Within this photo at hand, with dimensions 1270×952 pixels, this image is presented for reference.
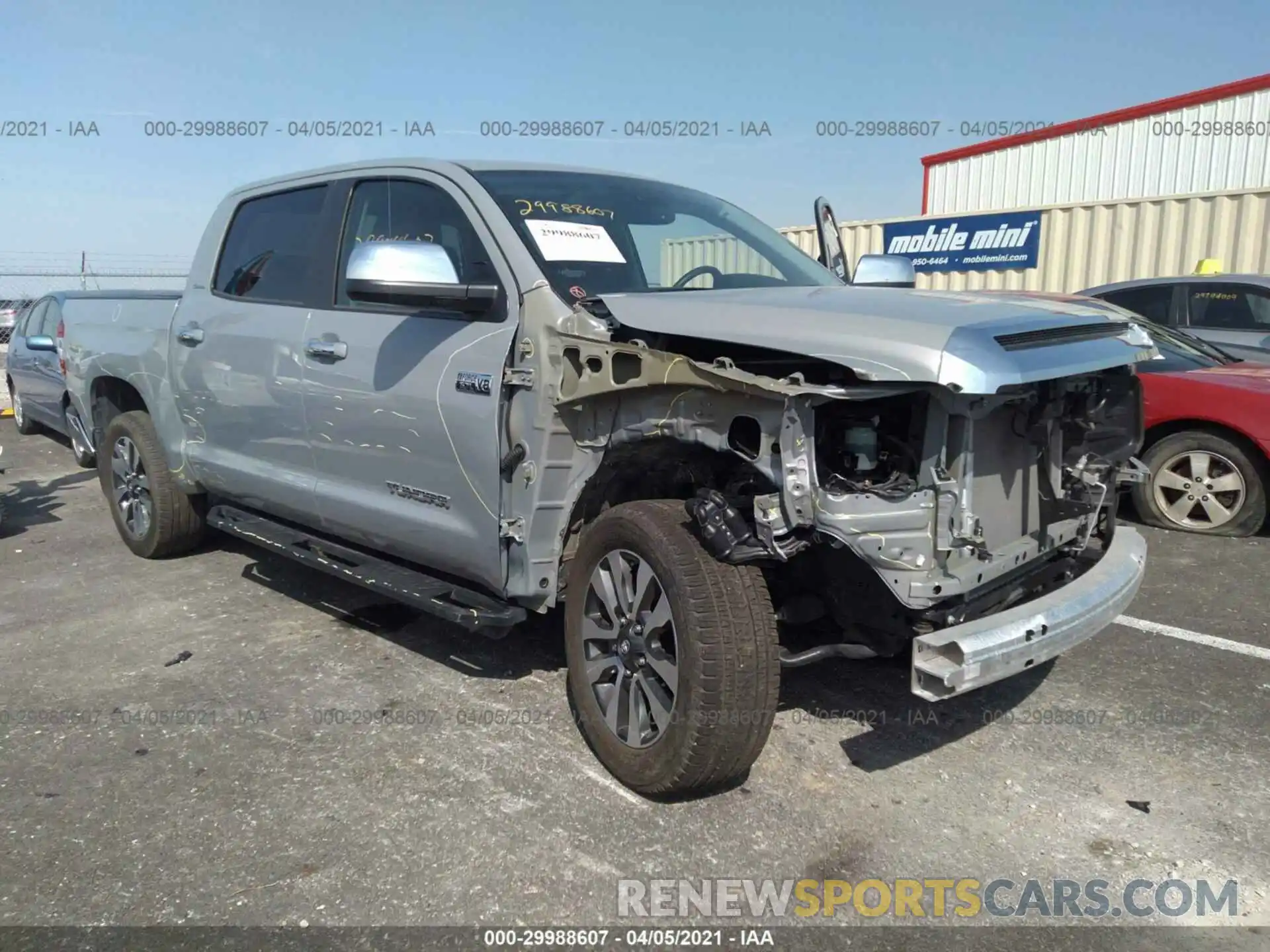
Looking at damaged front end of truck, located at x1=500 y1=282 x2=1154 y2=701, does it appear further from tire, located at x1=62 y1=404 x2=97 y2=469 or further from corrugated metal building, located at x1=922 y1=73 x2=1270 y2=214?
corrugated metal building, located at x1=922 y1=73 x2=1270 y2=214

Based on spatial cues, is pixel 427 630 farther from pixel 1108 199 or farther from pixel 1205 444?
pixel 1108 199

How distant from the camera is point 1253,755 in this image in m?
3.23

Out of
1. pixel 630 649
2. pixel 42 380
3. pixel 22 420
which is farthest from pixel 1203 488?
pixel 22 420

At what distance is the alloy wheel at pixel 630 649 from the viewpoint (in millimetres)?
2869

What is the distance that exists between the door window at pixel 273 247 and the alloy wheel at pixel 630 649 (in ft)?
6.92

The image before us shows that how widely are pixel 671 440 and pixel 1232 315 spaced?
243 inches

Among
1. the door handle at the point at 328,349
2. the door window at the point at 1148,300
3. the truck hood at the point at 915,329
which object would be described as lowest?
the door handle at the point at 328,349

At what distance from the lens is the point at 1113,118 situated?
1473 centimetres

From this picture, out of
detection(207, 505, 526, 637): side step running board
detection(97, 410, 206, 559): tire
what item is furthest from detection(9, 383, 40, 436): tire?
detection(207, 505, 526, 637): side step running board

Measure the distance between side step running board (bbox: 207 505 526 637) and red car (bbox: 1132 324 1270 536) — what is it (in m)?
4.50

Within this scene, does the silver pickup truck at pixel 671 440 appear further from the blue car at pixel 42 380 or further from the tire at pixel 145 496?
the blue car at pixel 42 380

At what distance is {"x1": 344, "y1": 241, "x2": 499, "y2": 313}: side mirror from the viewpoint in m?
3.14

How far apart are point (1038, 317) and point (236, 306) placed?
11.9 ft

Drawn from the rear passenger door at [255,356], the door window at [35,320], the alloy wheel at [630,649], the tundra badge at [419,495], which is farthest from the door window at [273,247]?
the door window at [35,320]
